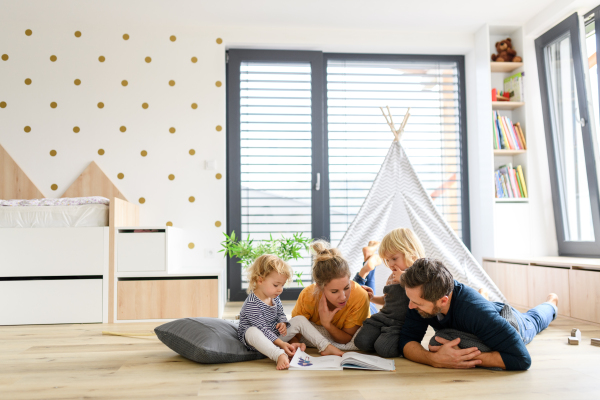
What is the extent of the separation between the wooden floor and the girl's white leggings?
62mm

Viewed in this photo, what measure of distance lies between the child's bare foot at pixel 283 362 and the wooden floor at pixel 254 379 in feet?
0.12

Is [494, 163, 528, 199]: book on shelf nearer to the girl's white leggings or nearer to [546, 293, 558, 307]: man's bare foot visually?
[546, 293, 558, 307]: man's bare foot

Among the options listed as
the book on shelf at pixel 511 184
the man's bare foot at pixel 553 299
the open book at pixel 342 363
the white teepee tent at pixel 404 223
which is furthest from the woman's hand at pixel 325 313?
the book on shelf at pixel 511 184

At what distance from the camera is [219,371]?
1733mm

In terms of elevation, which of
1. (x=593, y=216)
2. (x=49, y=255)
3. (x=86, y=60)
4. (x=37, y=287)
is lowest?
(x=37, y=287)

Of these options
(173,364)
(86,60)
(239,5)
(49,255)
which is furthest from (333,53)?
(173,364)

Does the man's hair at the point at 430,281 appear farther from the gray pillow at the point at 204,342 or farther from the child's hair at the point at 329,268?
the gray pillow at the point at 204,342

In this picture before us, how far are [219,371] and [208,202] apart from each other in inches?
76.7

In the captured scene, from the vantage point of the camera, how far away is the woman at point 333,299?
6.21ft

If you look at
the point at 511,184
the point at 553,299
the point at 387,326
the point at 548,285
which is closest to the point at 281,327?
the point at 387,326

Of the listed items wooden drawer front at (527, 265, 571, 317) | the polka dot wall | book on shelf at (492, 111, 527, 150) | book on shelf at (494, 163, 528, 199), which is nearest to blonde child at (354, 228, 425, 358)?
wooden drawer front at (527, 265, 571, 317)

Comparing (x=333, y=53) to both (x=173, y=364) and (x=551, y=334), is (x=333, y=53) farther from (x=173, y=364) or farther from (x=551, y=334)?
(x=173, y=364)

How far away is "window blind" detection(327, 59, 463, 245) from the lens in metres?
3.83

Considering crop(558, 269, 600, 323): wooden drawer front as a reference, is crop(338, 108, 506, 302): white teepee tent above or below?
above
